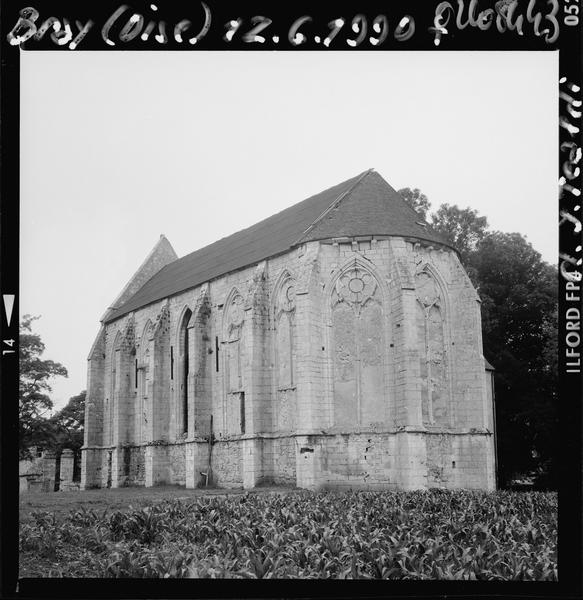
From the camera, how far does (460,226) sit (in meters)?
40.2

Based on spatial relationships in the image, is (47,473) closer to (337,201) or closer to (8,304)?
(337,201)

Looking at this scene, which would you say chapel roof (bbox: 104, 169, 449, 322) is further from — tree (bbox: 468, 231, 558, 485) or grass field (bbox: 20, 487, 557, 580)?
grass field (bbox: 20, 487, 557, 580)

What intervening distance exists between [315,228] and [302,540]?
15001mm

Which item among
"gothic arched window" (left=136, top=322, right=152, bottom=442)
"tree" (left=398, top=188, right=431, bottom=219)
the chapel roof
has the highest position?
"tree" (left=398, top=188, right=431, bottom=219)

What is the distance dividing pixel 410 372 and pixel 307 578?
1431 centimetres

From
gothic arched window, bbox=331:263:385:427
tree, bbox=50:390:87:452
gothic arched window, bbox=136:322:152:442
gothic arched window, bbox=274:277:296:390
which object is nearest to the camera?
gothic arched window, bbox=331:263:385:427

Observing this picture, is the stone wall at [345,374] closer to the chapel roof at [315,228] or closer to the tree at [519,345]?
the chapel roof at [315,228]

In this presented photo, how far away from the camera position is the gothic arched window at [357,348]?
25.0 meters

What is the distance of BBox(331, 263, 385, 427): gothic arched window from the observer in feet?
82.2

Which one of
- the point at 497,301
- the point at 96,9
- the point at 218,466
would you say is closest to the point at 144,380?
the point at 218,466

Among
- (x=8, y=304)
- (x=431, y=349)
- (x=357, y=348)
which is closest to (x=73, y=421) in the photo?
(x=357, y=348)

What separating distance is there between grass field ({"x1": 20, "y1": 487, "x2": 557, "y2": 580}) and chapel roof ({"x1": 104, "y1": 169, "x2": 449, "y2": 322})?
10634 mm

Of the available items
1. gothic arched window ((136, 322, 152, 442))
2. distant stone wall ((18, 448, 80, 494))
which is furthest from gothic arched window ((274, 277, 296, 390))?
distant stone wall ((18, 448, 80, 494))

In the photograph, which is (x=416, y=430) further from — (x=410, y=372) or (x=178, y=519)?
(x=178, y=519)
